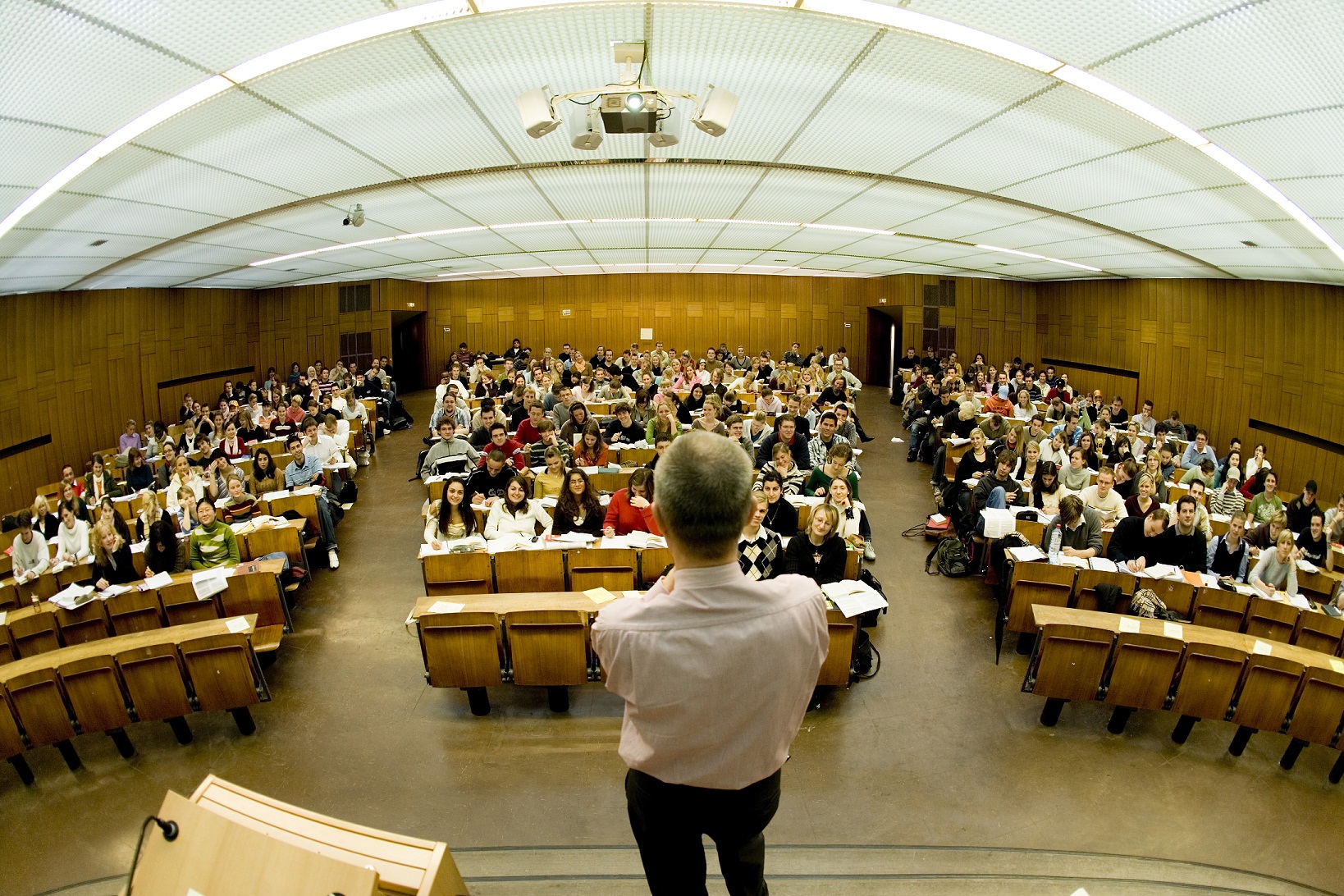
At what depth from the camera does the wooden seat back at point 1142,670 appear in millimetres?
4207

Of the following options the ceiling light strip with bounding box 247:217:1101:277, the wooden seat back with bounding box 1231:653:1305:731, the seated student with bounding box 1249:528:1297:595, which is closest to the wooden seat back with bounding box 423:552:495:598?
the ceiling light strip with bounding box 247:217:1101:277

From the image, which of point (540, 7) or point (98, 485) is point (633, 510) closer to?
point (540, 7)

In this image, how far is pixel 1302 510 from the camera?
679 cm

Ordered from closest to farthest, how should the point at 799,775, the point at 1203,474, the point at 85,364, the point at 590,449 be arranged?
the point at 799,775
the point at 590,449
the point at 1203,474
the point at 85,364

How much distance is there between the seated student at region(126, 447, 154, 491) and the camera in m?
8.30

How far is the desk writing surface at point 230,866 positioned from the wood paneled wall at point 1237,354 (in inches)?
480

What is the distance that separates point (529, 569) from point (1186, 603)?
16.9 ft

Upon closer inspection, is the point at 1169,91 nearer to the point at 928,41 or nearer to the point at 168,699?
the point at 928,41

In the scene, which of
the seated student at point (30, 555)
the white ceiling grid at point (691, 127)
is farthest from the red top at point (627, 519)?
the seated student at point (30, 555)

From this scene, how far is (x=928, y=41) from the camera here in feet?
9.47

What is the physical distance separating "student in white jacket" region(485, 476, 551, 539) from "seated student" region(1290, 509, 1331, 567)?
6906mm

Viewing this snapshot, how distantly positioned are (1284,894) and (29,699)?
699 centimetres

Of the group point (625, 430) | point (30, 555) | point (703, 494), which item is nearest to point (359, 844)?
point (703, 494)

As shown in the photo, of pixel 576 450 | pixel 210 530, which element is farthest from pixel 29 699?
pixel 576 450
